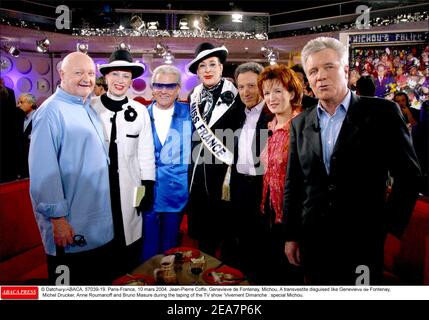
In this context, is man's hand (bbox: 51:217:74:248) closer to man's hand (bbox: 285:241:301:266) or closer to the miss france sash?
the miss france sash

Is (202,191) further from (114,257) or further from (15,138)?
(15,138)

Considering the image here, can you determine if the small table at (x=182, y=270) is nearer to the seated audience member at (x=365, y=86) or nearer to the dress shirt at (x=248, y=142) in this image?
the dress shirt at (x=248, y=142)

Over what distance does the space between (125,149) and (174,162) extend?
26 centimetres

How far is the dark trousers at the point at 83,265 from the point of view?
1343 mm

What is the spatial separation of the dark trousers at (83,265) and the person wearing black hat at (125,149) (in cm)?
10

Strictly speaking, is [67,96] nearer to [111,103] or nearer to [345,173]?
[111,103]

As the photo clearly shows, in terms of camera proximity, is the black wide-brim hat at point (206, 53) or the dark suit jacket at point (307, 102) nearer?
the dark suit jacket at point (307, 102)

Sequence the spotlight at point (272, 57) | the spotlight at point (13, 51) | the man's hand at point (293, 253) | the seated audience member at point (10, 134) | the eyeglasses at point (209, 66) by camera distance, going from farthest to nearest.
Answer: the spotlight at point (272, 57) < the spotlight at point (13, 51) < the seated audience member at point (10, 134) < the eyeglasses at point (209, 66) < the man's hand at point (293, 253)

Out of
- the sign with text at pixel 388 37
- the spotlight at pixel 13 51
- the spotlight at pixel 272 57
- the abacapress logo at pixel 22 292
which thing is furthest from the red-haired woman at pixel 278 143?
the spotlight at pixel 13 51

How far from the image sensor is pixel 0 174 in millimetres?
2080

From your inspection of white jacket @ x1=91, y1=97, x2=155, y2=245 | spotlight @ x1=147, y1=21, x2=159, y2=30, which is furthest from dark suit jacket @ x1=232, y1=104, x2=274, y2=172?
spotlight @ x1=147, y1=21, x2=159, y2=30

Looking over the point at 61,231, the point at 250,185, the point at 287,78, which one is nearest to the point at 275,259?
the point at 250,185

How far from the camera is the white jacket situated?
4.98ft
